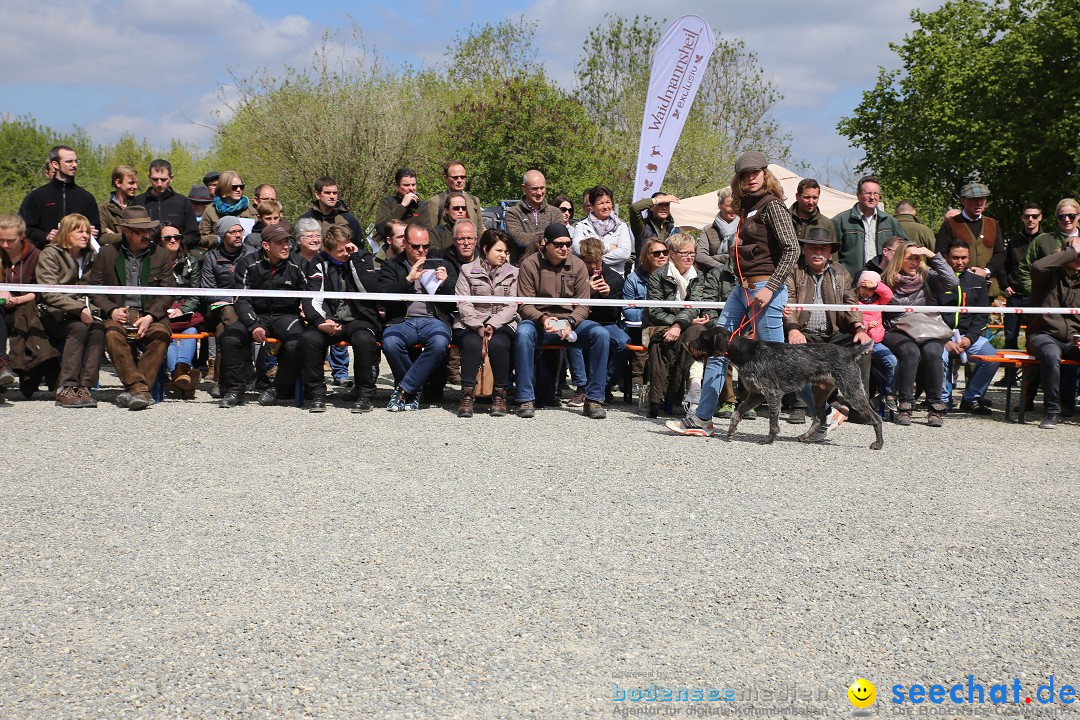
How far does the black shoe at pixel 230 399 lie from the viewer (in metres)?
10.1

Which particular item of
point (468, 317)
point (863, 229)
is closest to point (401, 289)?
point (468, 317)

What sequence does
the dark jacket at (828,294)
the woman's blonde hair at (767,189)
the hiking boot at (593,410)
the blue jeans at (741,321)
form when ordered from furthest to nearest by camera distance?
1. the dark jacket at (828,294)
2. the hiking boot at (593,410)
3. the blue jeans at (741,321)
4. the woman's blonde hair at (767,189)

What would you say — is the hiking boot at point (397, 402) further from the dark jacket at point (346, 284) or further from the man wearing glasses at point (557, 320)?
the man wearing glasses at point (557, 320)

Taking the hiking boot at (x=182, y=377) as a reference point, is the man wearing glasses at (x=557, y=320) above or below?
above

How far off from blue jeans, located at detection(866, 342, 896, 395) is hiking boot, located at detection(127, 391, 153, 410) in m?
6.94

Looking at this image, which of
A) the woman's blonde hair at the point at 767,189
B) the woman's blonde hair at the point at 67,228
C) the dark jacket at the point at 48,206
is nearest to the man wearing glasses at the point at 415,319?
the woman's blonde hair at the point at 67,228

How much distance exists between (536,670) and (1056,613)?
93.6 inches

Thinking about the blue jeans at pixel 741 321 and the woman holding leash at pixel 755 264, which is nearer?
the woman holding leash at pixel 755 264

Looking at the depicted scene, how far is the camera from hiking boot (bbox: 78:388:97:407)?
9.81 metres

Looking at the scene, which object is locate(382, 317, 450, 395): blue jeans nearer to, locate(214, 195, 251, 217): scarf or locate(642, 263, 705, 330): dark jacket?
locate(642, 263, 705, 330): dark jacket

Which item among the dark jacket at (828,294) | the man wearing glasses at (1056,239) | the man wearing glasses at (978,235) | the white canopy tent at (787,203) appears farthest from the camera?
the white canopy tent at (787,203)

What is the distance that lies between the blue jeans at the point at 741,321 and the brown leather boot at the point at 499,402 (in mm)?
2009

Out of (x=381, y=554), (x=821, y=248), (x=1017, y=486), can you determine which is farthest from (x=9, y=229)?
(x=1017, y=486)

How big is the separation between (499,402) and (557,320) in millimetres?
982
